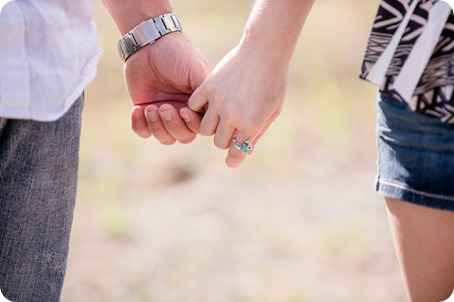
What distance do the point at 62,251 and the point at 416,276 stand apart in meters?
0.71

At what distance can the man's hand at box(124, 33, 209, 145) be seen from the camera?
1991mm

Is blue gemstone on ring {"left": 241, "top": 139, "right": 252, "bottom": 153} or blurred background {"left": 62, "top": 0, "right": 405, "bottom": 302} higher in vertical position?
blue gemstone on ring {"left": 241, "top": 139, "right": 252, "bottom": 153}

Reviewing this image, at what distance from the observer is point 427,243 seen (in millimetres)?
1586

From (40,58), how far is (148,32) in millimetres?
689

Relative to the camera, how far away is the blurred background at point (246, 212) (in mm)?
3275

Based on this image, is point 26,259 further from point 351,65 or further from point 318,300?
point 351,65

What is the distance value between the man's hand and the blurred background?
132cm

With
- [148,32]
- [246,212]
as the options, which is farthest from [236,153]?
[246,212]

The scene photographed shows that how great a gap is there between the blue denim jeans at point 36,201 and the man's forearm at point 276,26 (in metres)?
0.42

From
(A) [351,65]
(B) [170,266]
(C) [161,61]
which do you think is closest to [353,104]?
(A) [351,65]

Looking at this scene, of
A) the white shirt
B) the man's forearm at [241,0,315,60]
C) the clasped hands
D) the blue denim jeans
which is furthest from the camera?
the clasped hands

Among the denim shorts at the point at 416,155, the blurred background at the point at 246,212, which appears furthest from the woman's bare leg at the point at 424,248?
the blurred background at the point at 246,212

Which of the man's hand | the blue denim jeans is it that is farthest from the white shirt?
the man's hand

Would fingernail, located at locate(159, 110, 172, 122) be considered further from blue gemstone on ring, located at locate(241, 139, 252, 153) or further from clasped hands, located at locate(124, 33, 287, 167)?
blue gemstone on ring, located at locate(241, 139, 252, 153)
